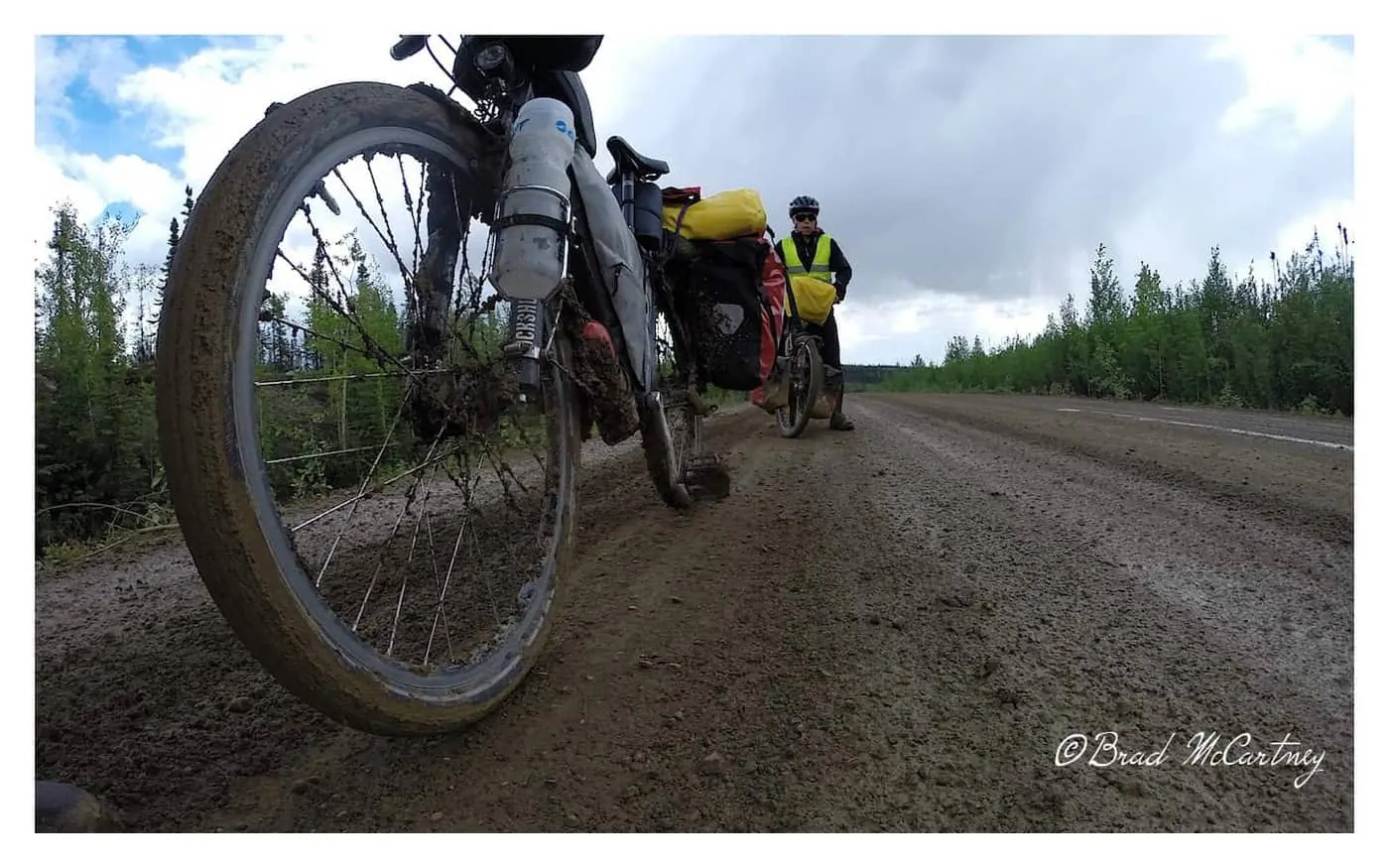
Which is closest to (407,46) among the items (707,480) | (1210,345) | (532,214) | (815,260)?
(532,214)

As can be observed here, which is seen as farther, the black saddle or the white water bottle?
the black saddle

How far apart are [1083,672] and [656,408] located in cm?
123

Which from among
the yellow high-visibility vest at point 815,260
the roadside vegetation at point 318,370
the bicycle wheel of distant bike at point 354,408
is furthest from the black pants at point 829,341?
the bicycle wheel of distant bike at point 354,408

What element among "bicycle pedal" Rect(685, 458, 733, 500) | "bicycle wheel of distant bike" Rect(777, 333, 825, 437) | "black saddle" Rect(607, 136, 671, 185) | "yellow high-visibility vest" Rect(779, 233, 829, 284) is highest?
"yellow high-visibility vest" Rect(779, 233, 829, 284)

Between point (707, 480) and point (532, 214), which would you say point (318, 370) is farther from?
point (707, 480)

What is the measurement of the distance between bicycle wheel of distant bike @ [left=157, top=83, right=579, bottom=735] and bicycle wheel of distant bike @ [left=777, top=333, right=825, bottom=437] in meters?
4.42

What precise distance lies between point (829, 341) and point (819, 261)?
73 centimetres

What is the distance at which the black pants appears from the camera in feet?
23.4

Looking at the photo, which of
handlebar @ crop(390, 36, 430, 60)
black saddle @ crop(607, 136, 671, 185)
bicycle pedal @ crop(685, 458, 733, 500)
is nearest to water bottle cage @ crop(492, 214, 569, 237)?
handlebar @ crop(390, 36, 430, 60)

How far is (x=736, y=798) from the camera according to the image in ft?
4.42

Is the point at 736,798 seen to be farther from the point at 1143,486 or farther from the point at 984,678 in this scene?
the point at 1143,486

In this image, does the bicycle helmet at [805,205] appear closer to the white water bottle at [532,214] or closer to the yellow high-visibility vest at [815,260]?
the yellow high-visibility vest at [815,260]

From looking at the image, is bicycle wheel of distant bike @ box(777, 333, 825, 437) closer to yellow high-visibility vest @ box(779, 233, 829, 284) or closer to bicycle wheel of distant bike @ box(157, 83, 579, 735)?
yellow high-visibility vest @ box(779, 233, 829, 284)

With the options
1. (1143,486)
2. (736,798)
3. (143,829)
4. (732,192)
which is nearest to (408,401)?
(143,829)
